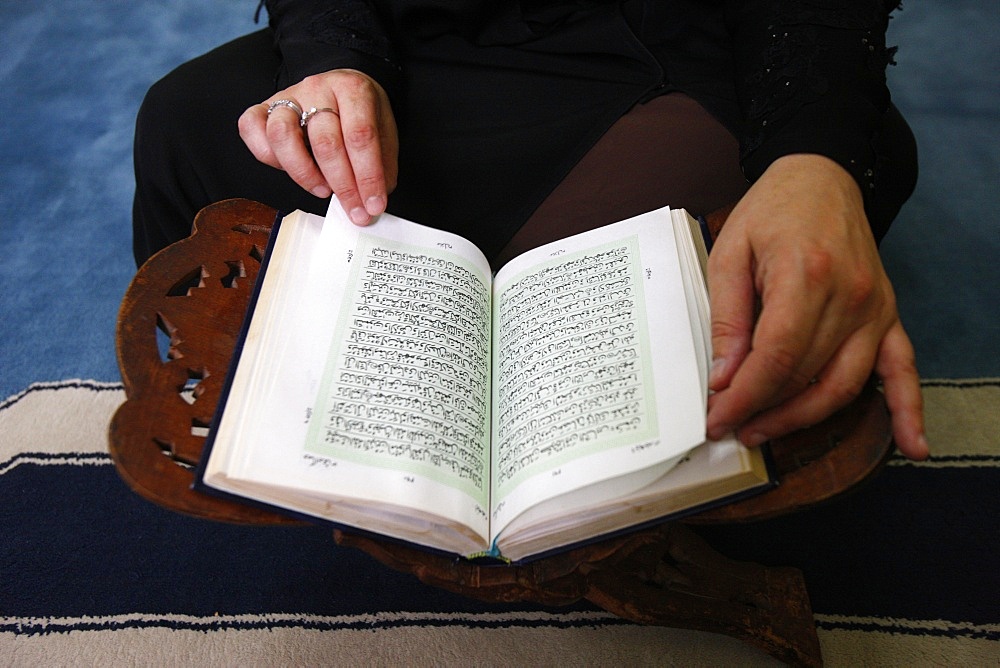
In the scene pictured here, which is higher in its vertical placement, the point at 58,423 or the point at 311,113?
the point at 311,113

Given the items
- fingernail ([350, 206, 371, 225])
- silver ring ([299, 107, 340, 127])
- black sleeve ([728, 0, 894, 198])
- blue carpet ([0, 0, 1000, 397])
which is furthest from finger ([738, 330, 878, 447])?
blue carpet ([0, 0, 1000, 397])

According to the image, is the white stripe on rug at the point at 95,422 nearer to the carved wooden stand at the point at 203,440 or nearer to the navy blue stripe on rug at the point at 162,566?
the navy blue stripe on rug at the point at 162,566

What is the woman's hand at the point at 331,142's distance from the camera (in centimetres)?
77

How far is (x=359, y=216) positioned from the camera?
0.77m

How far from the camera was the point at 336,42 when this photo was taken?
911mm

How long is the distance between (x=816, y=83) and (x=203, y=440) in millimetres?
719

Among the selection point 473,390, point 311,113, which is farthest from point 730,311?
point 311,113

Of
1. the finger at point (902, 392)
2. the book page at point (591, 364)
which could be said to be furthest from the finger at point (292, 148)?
the finger at point (902, 392)

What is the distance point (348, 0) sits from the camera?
957 mm

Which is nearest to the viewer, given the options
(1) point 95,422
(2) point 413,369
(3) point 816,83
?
(2) point 413,369

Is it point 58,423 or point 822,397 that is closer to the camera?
point 822,397

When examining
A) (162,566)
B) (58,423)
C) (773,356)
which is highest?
(58,423)

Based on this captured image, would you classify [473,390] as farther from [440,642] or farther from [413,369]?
[440,642]

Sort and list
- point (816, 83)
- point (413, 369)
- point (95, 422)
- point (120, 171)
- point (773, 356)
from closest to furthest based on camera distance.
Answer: point (773, 356), point (413, 369), point (816, 83), point (95, 422), point (120, 171)
